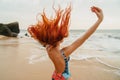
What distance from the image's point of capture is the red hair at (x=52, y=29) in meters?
2.21

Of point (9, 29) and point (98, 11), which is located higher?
point (98, 11)

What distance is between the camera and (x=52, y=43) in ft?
7.44

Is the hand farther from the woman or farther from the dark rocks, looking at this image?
the dark rocks

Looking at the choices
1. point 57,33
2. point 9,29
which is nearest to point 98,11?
point 57,33

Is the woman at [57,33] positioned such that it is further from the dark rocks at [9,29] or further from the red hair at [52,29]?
the dark rocks at [9,29]

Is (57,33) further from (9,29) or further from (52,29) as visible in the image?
(9,29)

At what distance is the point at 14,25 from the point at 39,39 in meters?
33.7

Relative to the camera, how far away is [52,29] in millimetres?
2199

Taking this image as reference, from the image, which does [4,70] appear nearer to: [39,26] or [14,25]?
[39,26]

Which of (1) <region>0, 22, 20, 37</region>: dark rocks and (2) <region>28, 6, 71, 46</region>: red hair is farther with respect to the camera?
(1) <region>0, 22, 20, 37</region>: dark rocks

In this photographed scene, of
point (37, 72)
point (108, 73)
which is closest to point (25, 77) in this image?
point (37, 72)

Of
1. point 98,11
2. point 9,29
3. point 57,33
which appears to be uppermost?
point 98,11

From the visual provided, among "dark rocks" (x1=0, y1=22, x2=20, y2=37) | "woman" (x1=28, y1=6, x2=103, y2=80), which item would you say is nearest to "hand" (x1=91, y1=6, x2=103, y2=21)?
"woman" (x1=28, y1=6, x2=103, y2=80)

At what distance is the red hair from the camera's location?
2.21m
